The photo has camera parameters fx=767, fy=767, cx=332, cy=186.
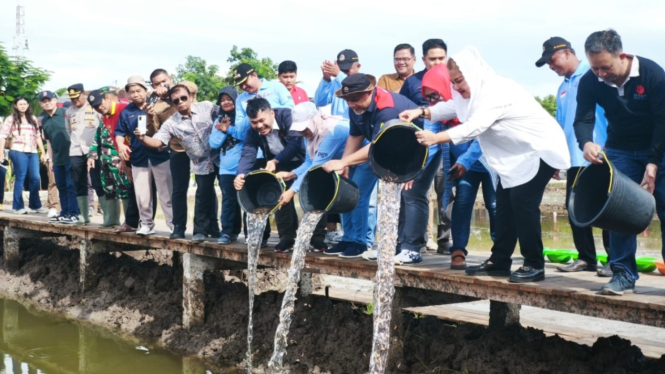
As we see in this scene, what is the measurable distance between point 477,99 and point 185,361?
3591mm

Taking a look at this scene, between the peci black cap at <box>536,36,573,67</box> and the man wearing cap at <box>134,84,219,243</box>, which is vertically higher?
the peci black cap at <box>536,36,573,67</box>

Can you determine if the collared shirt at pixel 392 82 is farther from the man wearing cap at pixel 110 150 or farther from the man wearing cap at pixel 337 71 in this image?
the man wearing cap at pixel 110 150

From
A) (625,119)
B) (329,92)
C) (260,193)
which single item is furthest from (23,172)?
(625,119)

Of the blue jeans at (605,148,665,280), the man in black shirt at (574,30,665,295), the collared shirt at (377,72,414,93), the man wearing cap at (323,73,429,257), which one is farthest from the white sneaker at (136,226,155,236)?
the blue jeans at (605,148,665,280)

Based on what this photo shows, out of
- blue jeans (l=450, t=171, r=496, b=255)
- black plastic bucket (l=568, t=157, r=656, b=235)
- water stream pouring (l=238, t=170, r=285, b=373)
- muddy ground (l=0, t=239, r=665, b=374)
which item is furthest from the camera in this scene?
water stream pouring (l=238, t=170, r=285, b=373)

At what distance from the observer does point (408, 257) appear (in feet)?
18.3

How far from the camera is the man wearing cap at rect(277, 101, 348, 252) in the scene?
5.98m

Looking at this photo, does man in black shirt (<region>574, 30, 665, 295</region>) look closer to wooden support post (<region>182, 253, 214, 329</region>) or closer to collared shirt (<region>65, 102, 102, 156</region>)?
wooden support post (<region>182, 253, 214, 329</region>)

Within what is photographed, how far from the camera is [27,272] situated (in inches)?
405

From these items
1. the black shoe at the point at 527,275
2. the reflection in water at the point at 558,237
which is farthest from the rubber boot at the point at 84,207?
the black shoe at the point at 527,275

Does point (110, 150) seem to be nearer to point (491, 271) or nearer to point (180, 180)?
point (180, 180)

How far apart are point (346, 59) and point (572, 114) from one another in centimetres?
257

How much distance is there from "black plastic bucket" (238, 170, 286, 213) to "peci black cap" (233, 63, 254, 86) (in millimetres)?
1066

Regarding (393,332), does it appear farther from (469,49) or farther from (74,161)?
(74,161)
